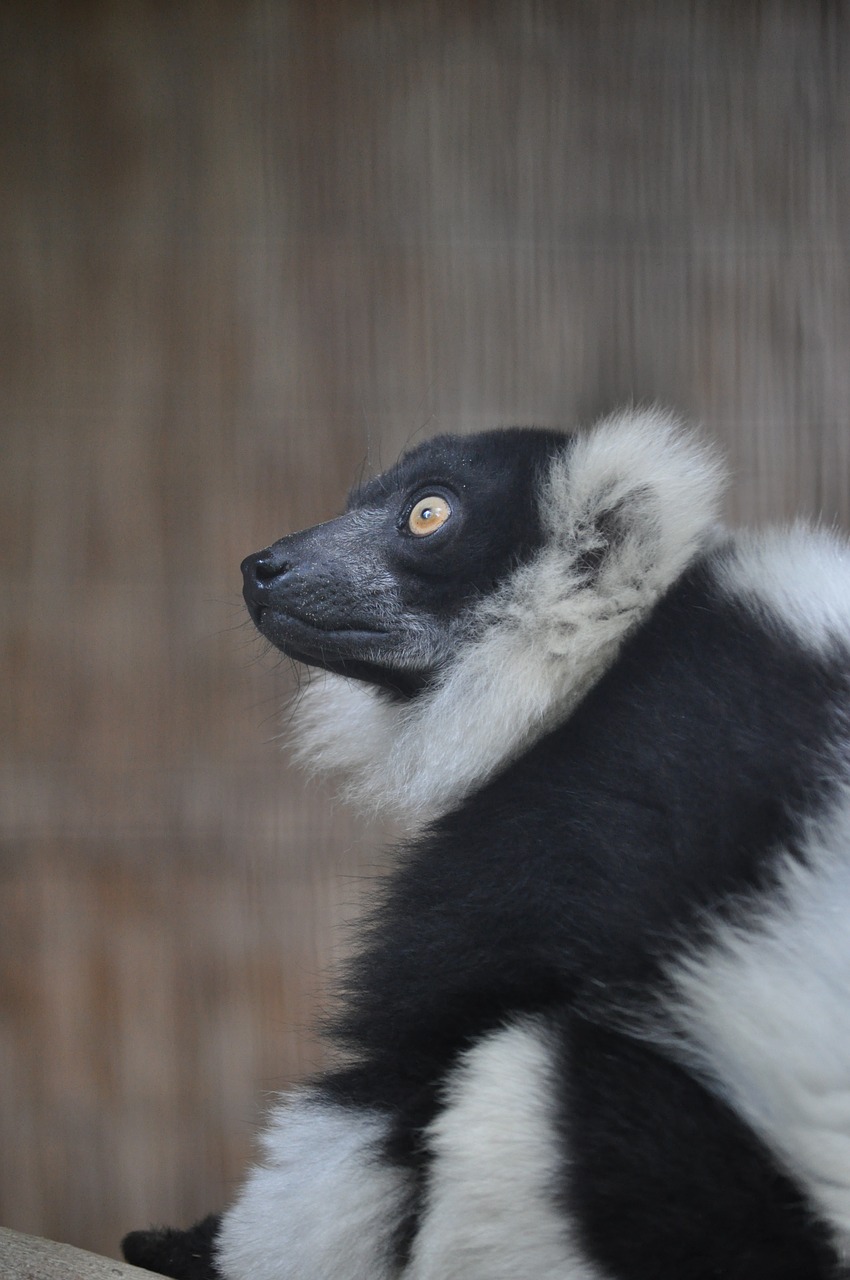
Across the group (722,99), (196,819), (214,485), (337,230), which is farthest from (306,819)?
(722,99)

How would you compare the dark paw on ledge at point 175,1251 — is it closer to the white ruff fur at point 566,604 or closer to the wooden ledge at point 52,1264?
the wooden ledge at point 52,1264

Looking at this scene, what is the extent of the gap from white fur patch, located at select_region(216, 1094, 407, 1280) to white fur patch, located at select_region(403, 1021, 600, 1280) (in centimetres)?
11

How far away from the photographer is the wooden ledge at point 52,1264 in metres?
1.49

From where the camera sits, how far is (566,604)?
1523 mm

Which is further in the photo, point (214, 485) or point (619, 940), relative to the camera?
point (214, 485)

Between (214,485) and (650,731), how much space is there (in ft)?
4.75

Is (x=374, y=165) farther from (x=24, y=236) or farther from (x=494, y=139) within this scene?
(x=24, y=236)

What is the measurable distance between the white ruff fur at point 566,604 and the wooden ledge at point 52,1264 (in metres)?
0.67

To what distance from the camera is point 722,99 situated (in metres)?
2.34

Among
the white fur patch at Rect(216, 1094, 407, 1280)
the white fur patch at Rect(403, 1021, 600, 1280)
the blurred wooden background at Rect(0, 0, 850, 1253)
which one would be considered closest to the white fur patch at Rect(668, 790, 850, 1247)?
the white fur patch at Rect(403, 1021, 600, 1280)

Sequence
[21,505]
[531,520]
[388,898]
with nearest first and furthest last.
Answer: [388,898] → [531,520] → [21,505]

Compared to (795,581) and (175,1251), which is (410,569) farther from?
(175,1251)

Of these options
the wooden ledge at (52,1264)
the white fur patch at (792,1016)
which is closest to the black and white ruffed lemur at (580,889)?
the white fur patch at (792,1016)

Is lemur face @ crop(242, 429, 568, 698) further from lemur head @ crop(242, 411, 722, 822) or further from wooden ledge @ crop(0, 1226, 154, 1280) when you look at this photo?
wooden ledge @ crop(0, 1226, 154, 1280)
